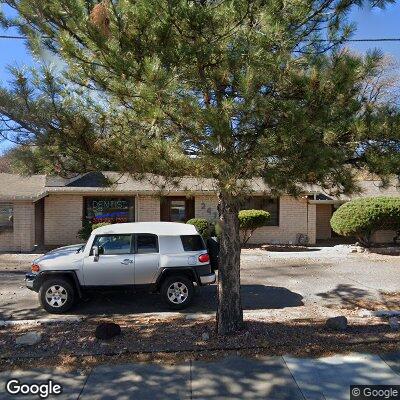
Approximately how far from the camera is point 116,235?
28.2 ft

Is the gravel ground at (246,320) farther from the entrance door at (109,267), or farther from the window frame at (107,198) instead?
the window frame at (107,198)

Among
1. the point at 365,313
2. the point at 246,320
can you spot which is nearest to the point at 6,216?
the point at 246,320

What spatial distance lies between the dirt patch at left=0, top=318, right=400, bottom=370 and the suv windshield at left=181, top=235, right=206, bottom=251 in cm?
188

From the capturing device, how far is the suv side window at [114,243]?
8.47 meters

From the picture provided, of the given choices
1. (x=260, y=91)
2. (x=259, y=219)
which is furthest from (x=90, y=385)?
(x=259, y=219)

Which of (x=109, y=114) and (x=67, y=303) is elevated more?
(x=109, y=114)

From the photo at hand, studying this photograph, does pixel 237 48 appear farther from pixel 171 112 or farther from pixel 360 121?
pixel 360 121

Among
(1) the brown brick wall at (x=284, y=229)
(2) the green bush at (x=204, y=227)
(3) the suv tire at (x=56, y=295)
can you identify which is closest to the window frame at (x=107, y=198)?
(2) the green bush at (x=204, y=227)

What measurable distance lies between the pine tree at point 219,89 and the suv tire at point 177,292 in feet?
10.9

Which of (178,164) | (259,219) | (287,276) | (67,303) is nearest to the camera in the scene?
(178,164)

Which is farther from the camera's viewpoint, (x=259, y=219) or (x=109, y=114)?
(x=259, y=219)

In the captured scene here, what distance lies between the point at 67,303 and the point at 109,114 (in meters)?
3.89

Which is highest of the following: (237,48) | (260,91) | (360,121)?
(237,48)

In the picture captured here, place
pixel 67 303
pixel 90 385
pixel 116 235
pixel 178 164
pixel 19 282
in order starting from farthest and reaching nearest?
pixel 19 282
pixel 116 235
pixel 67 303
pixel 178 164
pixel 90 385
